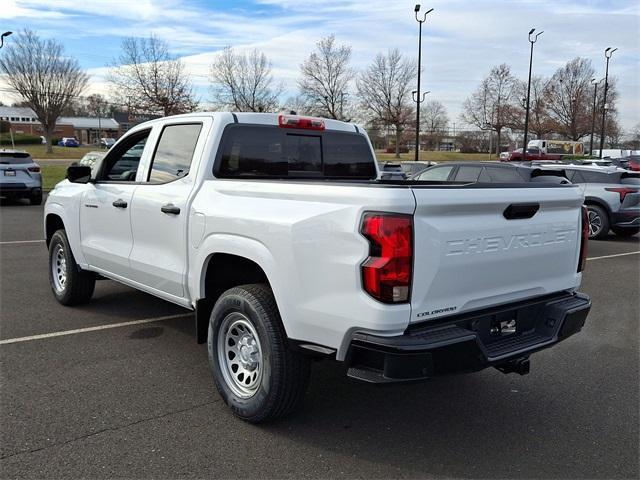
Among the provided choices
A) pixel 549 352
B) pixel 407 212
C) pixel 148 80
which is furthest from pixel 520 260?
pixel 148 80

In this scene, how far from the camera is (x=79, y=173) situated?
18.1 feet

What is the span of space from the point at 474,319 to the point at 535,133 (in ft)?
229

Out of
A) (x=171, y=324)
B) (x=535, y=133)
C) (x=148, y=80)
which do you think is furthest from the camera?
(x=535, y=133)

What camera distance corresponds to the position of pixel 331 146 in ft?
16.2

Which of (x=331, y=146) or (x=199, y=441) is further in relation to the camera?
(x=331, y=146)

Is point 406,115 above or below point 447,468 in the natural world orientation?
above

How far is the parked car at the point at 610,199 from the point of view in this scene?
1272 cm

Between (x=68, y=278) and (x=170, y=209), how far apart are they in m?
2.47

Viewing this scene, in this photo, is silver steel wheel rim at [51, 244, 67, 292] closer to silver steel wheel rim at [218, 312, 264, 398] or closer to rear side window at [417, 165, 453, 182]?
silver steel wheel rim at [218, 312, 264, 398]

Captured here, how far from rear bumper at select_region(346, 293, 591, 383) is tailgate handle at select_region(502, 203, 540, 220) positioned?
529 mm

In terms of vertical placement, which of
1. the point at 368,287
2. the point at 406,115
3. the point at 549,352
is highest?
the point at 406,115

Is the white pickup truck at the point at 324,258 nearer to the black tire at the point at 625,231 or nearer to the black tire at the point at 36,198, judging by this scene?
the black tire at the point at 625,231

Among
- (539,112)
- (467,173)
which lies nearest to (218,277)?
(467,173)

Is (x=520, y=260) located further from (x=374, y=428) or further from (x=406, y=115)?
(x=406, y=115)
